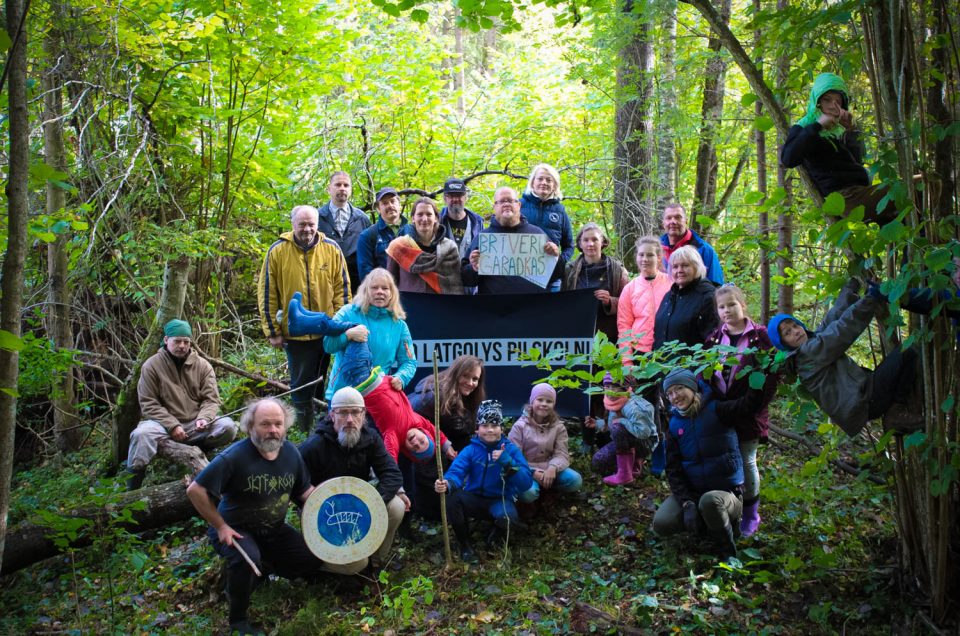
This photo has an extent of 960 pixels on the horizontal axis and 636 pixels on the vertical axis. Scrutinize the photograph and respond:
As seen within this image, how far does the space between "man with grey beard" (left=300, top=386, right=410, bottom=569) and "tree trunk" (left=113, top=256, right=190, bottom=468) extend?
2734 millimetres

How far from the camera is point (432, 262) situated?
6723 millimetres

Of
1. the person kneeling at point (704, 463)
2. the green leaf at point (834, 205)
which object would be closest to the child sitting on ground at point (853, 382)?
the green leaf at point (834, 205)

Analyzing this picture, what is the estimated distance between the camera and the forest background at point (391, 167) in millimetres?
3646

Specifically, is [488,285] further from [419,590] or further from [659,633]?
[659,633]

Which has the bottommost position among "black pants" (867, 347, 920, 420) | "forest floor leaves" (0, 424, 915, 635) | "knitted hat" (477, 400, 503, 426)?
"forest floor leaves" (0, 424, 915, 635)

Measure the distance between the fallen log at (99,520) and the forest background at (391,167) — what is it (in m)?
0.18

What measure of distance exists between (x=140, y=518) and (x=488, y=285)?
3477 millimetres

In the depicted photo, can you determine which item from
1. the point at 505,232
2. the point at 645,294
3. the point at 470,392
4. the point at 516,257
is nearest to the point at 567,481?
the point at 470,392

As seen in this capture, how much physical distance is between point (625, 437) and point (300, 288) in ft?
10.6

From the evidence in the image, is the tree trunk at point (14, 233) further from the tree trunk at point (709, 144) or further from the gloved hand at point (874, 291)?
the tree trunk at point (709, 144)

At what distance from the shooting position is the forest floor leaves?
14.4ft

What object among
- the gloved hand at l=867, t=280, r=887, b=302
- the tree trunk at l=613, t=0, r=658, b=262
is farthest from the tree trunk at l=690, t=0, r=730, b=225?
the gloved hand at l=867, t=280, r=887, b=302

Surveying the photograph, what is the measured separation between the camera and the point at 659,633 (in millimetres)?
4266

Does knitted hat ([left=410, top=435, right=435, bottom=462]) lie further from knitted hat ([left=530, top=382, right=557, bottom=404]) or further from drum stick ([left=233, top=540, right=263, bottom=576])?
drum stick ([left=233, top=540, right=263, bottom=576])
